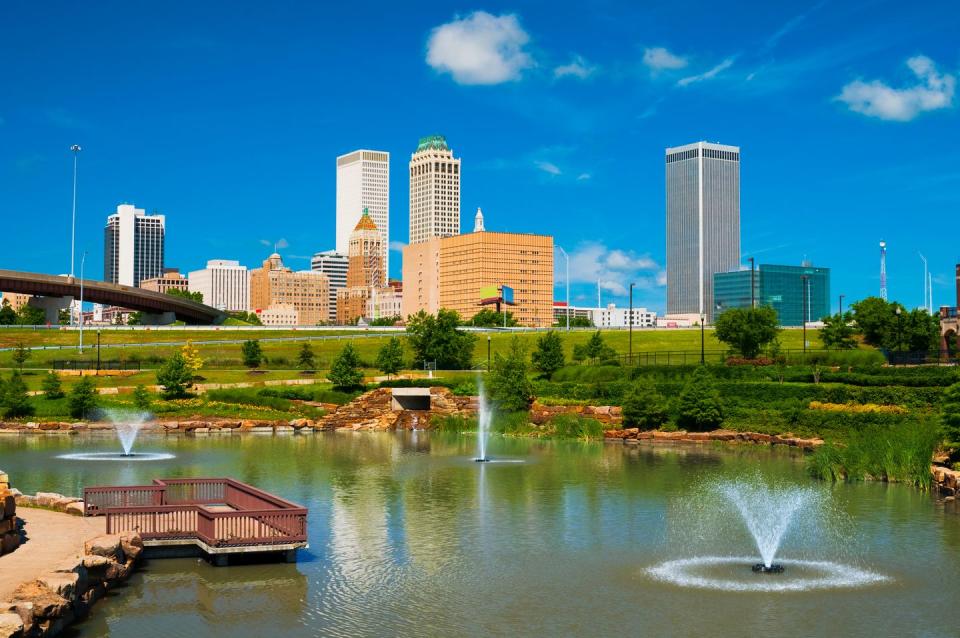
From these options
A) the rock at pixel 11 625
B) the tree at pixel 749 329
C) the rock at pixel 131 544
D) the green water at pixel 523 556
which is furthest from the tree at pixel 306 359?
the rock at pixel 11 625

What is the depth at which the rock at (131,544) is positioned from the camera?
26.6 meters

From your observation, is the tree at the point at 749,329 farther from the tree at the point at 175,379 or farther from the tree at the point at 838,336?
the tree at the point at 175,379

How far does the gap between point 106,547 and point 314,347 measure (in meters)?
97.4

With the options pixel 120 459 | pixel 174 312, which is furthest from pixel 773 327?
pixel 174 312

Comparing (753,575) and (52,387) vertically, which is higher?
(52,387)

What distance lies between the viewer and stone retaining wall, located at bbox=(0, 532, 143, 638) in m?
19.0

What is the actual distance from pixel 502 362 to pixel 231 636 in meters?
61.1

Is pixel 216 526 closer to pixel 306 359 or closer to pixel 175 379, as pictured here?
pixel 175 379

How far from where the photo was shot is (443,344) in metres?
103

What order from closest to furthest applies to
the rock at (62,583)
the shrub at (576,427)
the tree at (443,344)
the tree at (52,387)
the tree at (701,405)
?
the rock at (62,583) → the tree at (701,405) → the shrub at (576,427) → the tree at (52,387) → the tree at (443,344)

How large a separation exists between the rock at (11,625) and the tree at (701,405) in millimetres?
54339

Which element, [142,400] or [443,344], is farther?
[443,344]

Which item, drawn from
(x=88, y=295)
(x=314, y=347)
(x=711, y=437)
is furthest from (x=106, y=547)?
(x=88, y=295)

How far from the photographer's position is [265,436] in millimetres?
71750
